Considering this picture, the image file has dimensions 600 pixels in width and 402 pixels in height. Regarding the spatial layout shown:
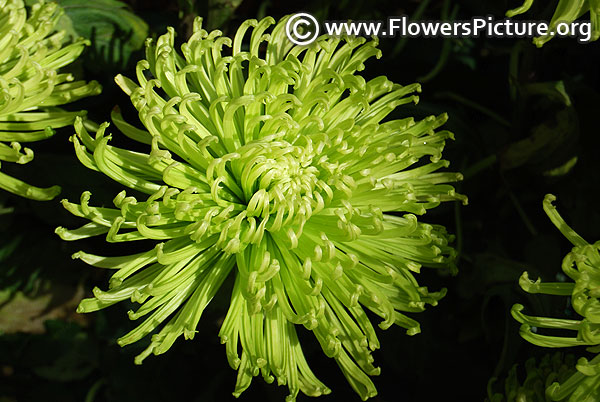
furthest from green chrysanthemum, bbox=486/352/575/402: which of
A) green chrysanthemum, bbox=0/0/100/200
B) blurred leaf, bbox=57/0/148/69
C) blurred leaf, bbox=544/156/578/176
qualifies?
blurred leaf, bbox=57/0/148/69

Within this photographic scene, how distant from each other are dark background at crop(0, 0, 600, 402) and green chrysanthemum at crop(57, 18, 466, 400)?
0.22 m

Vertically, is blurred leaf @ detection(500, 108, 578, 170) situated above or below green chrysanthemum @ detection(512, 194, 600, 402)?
above

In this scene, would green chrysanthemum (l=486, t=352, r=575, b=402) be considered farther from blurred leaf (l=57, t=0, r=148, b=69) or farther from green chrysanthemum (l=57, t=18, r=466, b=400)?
blurred leaf (l=57, t=0, r=148, b=69)

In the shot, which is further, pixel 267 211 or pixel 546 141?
pixel 546 141

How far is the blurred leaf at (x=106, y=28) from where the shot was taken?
113 centimetres

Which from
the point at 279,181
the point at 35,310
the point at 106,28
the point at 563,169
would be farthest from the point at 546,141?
the point at 35,310

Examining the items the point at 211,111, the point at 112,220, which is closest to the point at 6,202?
the point at 112,220

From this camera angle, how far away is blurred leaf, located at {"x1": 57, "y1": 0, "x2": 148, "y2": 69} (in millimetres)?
1129

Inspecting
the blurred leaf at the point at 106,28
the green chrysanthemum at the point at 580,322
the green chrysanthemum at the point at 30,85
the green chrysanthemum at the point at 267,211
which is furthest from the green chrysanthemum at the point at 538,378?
the blurred leaf at the point at 106,28

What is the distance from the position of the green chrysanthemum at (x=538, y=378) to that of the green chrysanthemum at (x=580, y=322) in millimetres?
45

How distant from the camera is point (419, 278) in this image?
1.13m

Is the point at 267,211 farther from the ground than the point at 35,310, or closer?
farther from the ground

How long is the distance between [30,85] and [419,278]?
2.37 ft

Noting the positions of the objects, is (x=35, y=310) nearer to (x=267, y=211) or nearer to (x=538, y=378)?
(x=267, y=211)
